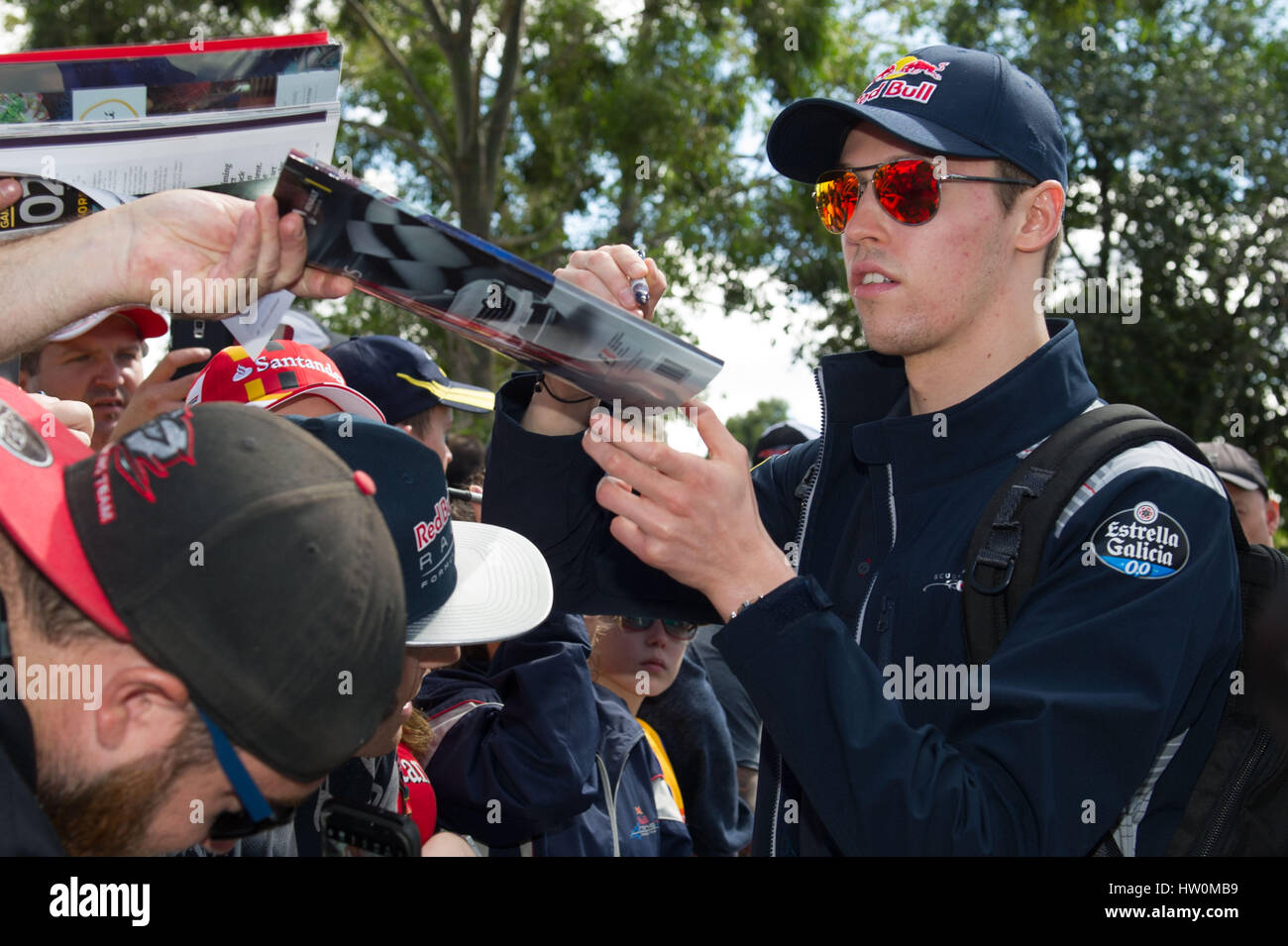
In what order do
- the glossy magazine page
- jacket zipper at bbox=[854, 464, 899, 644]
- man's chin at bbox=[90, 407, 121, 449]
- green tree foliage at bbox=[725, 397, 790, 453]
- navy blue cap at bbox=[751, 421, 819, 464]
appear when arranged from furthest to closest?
green tree foliage at bbox=[725, 397, 790, 453] < navy blue cap at bbox=[751, 421, 819, 464] < man's chin at bbox=[90, 407, 121, 449] < jacket zipper at bbox=[854, 464, 899, 644] < the glossy magazine page

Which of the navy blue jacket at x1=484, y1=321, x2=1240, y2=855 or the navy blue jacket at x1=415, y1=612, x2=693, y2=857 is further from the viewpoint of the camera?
the navy blue jacket at x1=415, y1=612, x2=693, y2=857

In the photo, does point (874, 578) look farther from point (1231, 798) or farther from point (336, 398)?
point (336, 398)

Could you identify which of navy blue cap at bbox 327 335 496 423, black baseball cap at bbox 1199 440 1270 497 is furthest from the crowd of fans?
black baseball cap at bbox 1199 440 1270 497

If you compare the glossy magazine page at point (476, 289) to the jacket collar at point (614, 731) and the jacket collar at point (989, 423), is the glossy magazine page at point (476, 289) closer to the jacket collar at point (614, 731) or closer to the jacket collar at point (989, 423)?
the jacket collar at point (989, 423)

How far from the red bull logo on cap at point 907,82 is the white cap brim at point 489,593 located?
114 cm

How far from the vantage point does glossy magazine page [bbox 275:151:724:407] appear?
1.65m

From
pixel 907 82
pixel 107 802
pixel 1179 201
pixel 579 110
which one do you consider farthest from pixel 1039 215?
pixel 1179 201

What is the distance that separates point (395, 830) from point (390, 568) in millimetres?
470

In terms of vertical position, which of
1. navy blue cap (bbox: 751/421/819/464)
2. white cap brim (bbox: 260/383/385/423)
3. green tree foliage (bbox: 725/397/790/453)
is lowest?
green tree foliage (bbox: 725/397/790/453)

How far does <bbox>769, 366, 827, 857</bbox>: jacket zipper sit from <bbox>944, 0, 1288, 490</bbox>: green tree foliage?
15980mm

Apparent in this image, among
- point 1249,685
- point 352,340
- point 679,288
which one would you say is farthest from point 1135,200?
point 1249,685

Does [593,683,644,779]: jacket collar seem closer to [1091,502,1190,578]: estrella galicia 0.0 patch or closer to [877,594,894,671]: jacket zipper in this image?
[877,594,894,671]: jacket zipper

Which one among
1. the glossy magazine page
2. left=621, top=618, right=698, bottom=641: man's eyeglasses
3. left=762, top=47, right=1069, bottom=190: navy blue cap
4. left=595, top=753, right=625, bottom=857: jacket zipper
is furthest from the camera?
left=621, top=618, right=698, bottom=641: man's eyeglasses

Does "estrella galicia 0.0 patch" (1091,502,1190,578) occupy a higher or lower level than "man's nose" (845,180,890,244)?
lower
